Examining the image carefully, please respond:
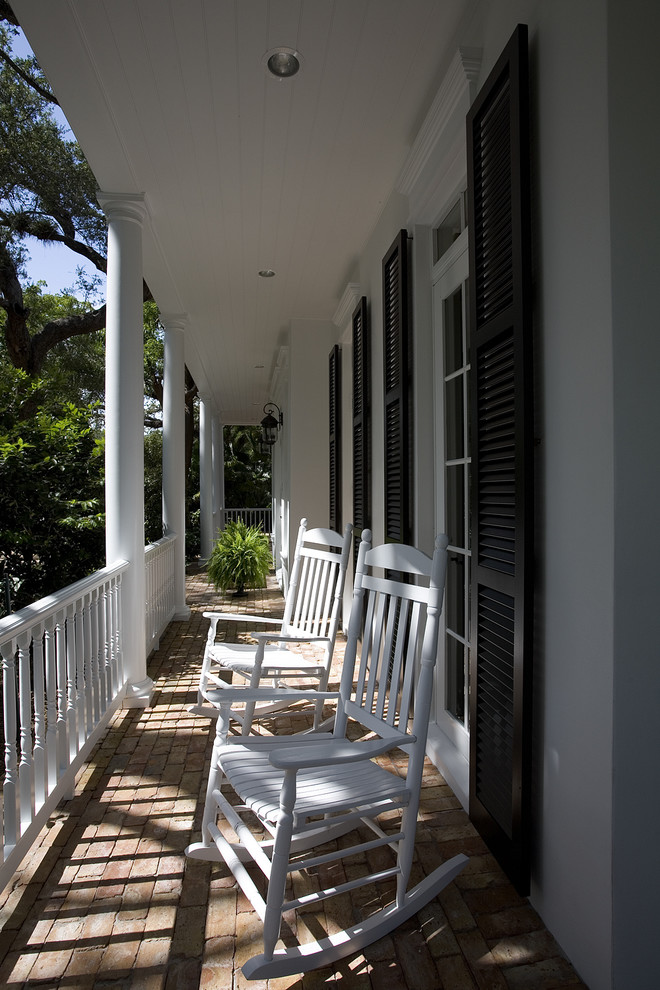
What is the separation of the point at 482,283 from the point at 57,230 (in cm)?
746

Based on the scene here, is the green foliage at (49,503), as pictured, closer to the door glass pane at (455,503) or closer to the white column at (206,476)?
the door glass pane at (455,503)

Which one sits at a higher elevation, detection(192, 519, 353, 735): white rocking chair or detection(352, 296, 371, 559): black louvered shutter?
detection(352, 296, 371, 559): black louvered shutter

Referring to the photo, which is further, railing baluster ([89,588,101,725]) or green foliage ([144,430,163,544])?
green foliage ([144,430,163,544])

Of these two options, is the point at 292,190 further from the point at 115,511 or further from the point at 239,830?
the point at 239,830

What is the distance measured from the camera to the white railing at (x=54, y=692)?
1.89 meters

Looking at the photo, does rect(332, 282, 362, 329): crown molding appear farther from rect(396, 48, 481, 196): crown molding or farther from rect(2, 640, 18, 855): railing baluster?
rect(2, 640, 18, 855): railing baluster

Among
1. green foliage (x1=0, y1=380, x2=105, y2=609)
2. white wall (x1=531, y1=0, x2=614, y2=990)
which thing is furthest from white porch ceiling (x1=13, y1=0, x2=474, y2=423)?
green foliage (x1=0, y1=380, x2=105, y2=609)

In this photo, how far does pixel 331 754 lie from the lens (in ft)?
5.16

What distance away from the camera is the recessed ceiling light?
2449 millimetres

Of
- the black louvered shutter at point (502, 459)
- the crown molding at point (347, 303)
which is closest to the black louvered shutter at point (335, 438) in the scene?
the crown molding at point (347, 303)

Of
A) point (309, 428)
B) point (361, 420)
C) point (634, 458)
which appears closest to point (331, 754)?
point (634, 458)

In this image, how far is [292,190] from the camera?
3619 millimetres

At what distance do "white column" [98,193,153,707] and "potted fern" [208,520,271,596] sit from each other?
12.4 feet

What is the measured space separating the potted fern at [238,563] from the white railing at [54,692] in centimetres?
390
